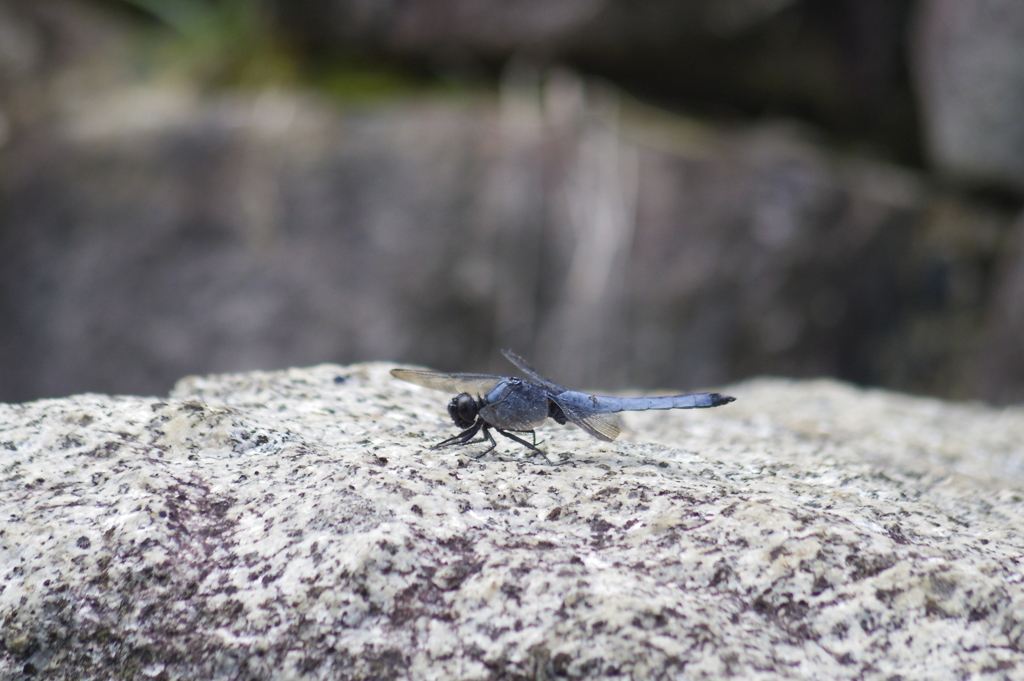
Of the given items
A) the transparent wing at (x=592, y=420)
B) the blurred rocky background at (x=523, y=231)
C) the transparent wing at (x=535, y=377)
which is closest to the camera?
the transparent wing at (x=592, y=420)

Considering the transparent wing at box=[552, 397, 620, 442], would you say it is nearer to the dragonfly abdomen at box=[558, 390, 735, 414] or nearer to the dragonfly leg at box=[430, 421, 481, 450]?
the dragonfly abdomen at box=[558, 390, 735, 414]

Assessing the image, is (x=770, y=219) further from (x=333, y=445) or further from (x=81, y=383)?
(x=81, y=383)

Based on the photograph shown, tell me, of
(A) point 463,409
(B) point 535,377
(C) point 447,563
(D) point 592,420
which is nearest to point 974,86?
(B) point 535,377

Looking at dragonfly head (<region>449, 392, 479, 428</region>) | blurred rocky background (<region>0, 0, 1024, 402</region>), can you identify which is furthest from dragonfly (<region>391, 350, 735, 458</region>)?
blurred rocky background (<region>0, 0, 1024, 402</region>)

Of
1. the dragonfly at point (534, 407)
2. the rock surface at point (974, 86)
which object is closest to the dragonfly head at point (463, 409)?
the dragonfly at point (534, 407)

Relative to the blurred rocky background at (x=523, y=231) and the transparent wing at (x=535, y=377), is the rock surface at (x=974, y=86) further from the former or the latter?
the transparent wing at (x=535, y=377)
